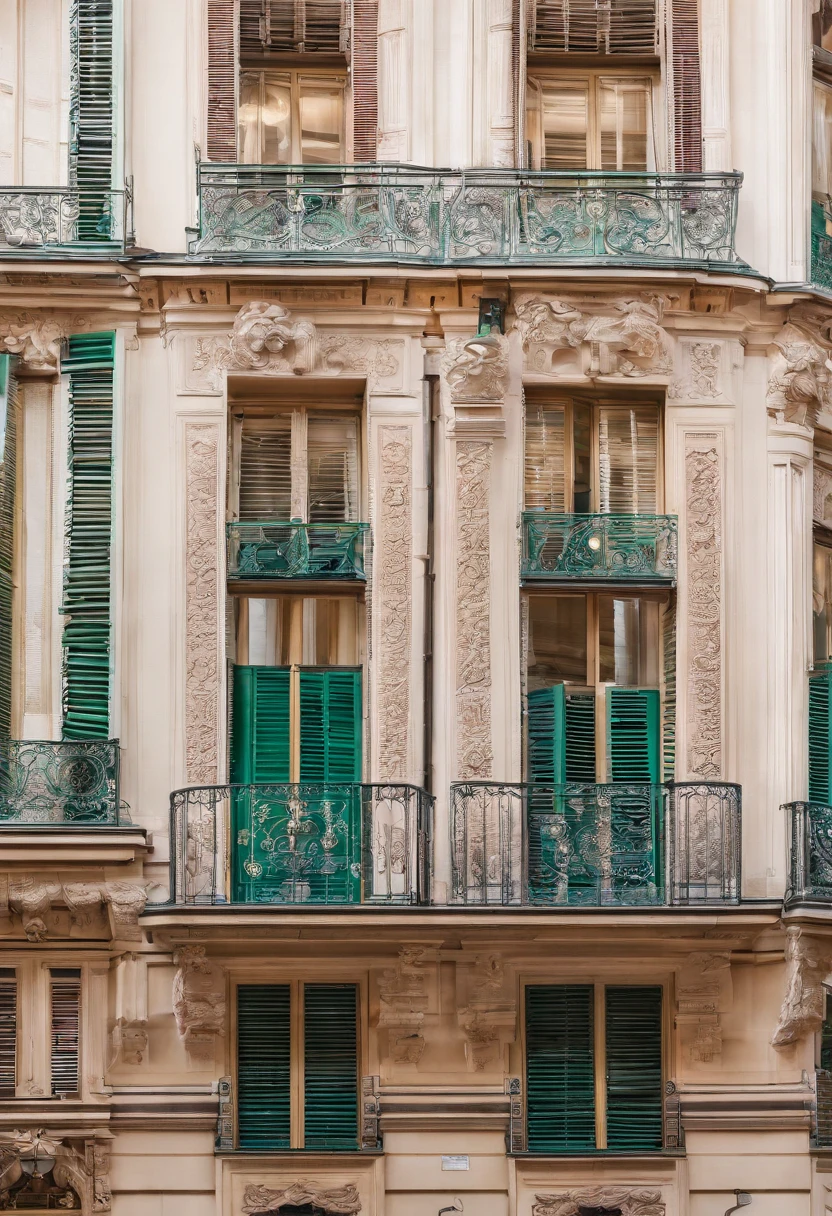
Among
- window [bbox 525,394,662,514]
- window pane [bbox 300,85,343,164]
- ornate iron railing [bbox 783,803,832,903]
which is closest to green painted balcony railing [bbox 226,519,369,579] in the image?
window [bbox 525,394,662,514]

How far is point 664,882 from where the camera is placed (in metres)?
21.0

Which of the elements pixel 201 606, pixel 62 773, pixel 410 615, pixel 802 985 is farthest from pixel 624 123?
pixel 802 985

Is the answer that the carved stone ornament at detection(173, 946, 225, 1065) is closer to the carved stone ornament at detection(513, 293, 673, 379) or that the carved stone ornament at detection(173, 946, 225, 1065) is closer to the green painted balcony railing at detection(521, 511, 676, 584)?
the green painted balcony railing at detection(521, 511, 676, 584)

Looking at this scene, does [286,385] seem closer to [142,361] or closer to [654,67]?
[142,361]

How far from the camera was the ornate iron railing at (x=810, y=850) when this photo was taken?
68.9 ft

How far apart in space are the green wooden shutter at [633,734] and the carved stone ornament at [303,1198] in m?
3.77

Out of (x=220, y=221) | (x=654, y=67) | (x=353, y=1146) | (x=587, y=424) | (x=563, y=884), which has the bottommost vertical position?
(x=353, y=1146)

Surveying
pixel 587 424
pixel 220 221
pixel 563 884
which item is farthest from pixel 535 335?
pixel 563 884

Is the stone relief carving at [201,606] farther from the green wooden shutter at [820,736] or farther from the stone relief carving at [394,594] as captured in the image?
the green wooden shutter at [820,736]

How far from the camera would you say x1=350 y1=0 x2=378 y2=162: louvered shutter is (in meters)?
22.3

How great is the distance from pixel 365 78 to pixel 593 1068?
8.07 meters

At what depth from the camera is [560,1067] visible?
2116 centimetres

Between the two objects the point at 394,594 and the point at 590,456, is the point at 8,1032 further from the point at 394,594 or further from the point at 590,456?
the point at 590,456

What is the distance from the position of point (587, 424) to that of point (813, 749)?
3.14m
